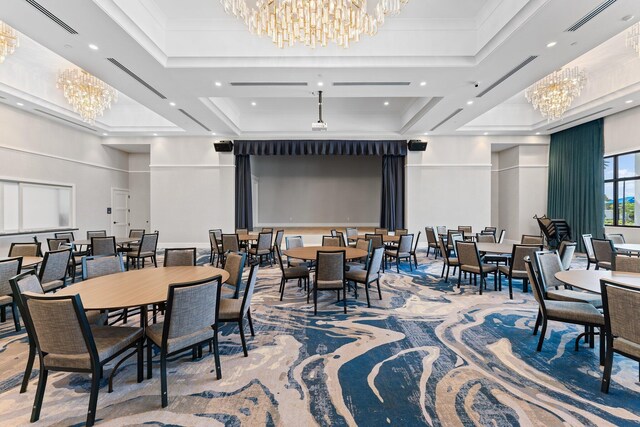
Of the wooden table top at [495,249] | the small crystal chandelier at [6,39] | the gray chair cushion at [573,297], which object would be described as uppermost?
the small crystal chandelier at [6,39]

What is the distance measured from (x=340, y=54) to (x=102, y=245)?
614 cm

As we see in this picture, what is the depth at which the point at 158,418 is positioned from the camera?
7.30ft

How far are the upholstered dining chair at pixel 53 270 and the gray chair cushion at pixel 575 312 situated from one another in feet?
20.3

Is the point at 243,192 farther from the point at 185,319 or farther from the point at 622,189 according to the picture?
the point at 622,189

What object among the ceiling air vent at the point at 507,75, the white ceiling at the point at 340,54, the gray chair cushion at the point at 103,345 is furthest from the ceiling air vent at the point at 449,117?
the gray chair cushion at the point at 103,345

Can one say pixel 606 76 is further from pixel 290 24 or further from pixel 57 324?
pixel 57 324

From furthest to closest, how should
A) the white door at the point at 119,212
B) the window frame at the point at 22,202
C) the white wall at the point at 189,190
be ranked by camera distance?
the white door at the point at 119,212 < the white wall at the point at 189,190 < the window frame at the point at 22,202

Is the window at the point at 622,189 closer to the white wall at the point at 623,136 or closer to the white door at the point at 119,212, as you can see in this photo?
the white wall at the point at 623,136

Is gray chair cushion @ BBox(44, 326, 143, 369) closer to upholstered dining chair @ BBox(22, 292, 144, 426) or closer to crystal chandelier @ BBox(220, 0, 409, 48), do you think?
upholstered dining chair @ BBox(22, 292, 144, 426)

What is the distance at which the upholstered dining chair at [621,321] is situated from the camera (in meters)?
2.29

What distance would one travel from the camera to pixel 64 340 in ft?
7.02

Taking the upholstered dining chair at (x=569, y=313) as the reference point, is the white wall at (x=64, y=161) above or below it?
above

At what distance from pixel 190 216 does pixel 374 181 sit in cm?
942

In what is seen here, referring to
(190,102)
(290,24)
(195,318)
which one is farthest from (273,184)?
(195,318)
